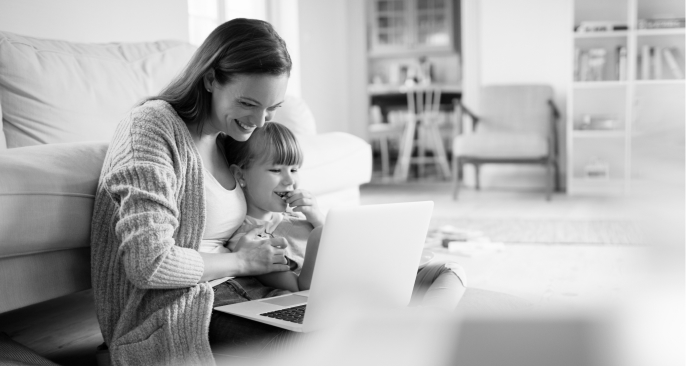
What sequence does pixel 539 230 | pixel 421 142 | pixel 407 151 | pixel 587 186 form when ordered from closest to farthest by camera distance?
pixel 539 230 → pixel 587 186 → pixel 407 151 → pixel 421 142

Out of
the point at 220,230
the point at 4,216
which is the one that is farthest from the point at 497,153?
the point at 4,216

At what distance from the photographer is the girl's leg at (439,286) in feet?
4.72

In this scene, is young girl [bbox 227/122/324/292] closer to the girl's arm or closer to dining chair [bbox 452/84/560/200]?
the girl's arm

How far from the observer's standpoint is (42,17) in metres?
2.73

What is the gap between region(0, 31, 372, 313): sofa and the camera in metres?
1.41

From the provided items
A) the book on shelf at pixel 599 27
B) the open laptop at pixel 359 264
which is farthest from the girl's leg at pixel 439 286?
the book on shelf at pixel 599 27

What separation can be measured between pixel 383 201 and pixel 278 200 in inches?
138

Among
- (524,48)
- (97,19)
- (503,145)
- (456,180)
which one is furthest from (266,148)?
(524,48)

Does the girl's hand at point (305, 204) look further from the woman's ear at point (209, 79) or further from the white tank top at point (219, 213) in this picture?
the woman's ear at point (209, 79)

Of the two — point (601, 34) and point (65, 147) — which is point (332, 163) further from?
point (601, 34)

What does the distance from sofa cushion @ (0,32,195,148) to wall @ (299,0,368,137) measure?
9.47ft

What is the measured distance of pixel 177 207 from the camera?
1.31m

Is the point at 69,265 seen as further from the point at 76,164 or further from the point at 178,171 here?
the point at 178,171

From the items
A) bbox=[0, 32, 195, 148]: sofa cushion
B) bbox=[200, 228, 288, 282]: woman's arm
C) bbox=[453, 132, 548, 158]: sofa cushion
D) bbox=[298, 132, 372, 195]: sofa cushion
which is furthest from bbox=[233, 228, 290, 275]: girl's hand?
bbox=[453, 132, 548, 158]: sofa cushion
